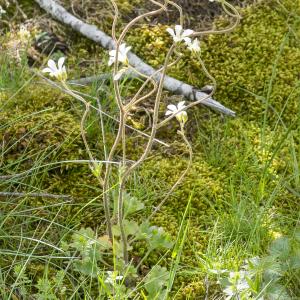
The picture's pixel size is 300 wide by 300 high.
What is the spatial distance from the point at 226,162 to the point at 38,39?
139 cm

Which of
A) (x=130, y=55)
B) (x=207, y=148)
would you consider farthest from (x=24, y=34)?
(x=207, y=148)

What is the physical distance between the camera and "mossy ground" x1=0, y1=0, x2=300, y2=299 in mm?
A: 2807

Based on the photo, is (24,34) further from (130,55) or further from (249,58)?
(249,58)

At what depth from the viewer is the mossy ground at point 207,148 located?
2.81m

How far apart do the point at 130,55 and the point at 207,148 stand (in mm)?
751

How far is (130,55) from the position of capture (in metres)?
3.66

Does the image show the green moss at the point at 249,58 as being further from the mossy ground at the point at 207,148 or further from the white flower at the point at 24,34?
the white flower at the point at 24,34

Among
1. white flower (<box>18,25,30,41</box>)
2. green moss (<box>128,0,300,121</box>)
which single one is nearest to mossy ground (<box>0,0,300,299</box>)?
green moss (<box>128,0,300,121</box>)

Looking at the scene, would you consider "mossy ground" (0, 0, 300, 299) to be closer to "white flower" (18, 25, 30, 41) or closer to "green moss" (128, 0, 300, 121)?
"green moss" (128, 0, 300, 121)

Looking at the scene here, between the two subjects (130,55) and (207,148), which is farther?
(130,55)

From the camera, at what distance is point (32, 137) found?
305cm

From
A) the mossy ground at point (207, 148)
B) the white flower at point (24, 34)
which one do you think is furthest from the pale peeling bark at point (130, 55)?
the white flower at point (24, 34)

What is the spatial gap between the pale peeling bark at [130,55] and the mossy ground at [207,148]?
65 millimetres

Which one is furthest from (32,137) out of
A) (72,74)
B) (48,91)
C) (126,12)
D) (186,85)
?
(126,12)
